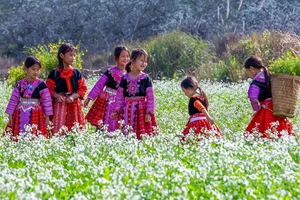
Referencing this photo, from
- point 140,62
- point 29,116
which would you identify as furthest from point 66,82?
point 140,62

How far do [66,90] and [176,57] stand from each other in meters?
12.1

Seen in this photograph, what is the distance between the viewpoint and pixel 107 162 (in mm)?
6785

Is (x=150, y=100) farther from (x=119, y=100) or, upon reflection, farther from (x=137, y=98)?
(x=119, y=100)

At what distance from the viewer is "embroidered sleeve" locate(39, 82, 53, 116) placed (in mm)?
9930

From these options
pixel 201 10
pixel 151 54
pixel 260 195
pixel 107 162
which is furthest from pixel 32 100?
pixel 201 10

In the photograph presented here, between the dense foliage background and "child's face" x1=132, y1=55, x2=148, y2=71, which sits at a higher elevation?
the dense foliage background

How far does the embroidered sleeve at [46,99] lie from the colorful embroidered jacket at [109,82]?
0.91m

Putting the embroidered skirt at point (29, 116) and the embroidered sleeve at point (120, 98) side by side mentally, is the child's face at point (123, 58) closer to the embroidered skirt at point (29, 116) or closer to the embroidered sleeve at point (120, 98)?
the embroidered sleeve at point (120, 98)

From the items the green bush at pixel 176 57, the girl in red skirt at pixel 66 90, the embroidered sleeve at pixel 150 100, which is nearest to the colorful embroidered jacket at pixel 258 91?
the embroidered sleeve at pixel 150 100

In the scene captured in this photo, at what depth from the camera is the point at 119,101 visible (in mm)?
9859

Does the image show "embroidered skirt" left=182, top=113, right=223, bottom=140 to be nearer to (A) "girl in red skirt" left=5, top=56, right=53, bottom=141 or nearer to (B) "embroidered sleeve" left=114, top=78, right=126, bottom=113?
(B) "embroidered sleeve" left=114, top=78, right=126, bottom=113

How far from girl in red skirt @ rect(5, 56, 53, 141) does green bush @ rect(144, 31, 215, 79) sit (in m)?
11.4

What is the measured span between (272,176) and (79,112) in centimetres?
484

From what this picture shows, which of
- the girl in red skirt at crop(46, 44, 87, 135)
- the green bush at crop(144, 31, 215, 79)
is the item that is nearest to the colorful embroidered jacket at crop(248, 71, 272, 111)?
the girl in red skirt at crop(46, 44, 87, 135)
